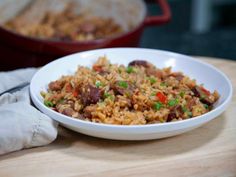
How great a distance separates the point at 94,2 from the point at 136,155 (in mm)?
1293

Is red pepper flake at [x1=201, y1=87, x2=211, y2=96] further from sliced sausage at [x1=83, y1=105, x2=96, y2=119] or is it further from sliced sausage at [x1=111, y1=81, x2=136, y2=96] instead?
sliced sausage at [x1=83, y1=105, x2=96, y2=119]

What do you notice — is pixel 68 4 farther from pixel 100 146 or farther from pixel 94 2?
pixel 100 146

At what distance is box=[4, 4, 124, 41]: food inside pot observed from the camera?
2143 millimetres

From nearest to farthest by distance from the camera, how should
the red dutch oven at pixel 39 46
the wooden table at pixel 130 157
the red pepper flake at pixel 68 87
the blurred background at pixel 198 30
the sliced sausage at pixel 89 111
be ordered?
the wooden table at pixel 130 157
the sliced sausage at pixel 89 111
the red pepper flake at pixel 68 87
the red dutch oven at pixel 39 46
the blurred background at pixel 198 30

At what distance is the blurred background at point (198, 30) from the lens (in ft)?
9.50

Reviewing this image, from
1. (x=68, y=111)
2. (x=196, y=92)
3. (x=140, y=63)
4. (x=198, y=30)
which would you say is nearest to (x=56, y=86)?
(x=68, y=111)

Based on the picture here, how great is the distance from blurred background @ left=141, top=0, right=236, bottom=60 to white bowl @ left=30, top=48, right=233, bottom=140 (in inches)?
51.1

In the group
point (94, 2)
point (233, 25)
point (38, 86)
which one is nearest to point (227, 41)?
point (233, 25)

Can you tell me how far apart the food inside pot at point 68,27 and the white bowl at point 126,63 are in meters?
0.60

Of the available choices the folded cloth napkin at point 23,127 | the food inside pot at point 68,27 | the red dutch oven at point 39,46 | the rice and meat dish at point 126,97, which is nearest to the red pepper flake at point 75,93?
the rice and meat dish at point 126,97

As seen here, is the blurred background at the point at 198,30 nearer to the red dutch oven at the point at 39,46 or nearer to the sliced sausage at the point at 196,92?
the red dutch oven at the point at 39,46

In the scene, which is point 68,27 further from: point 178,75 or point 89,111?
point 89,111

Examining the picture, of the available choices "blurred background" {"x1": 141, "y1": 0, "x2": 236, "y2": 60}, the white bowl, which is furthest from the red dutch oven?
"blurred background" {"x1": 141, "y1": 0, "x2": 236, "y2": 60}

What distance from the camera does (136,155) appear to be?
1128 mm
